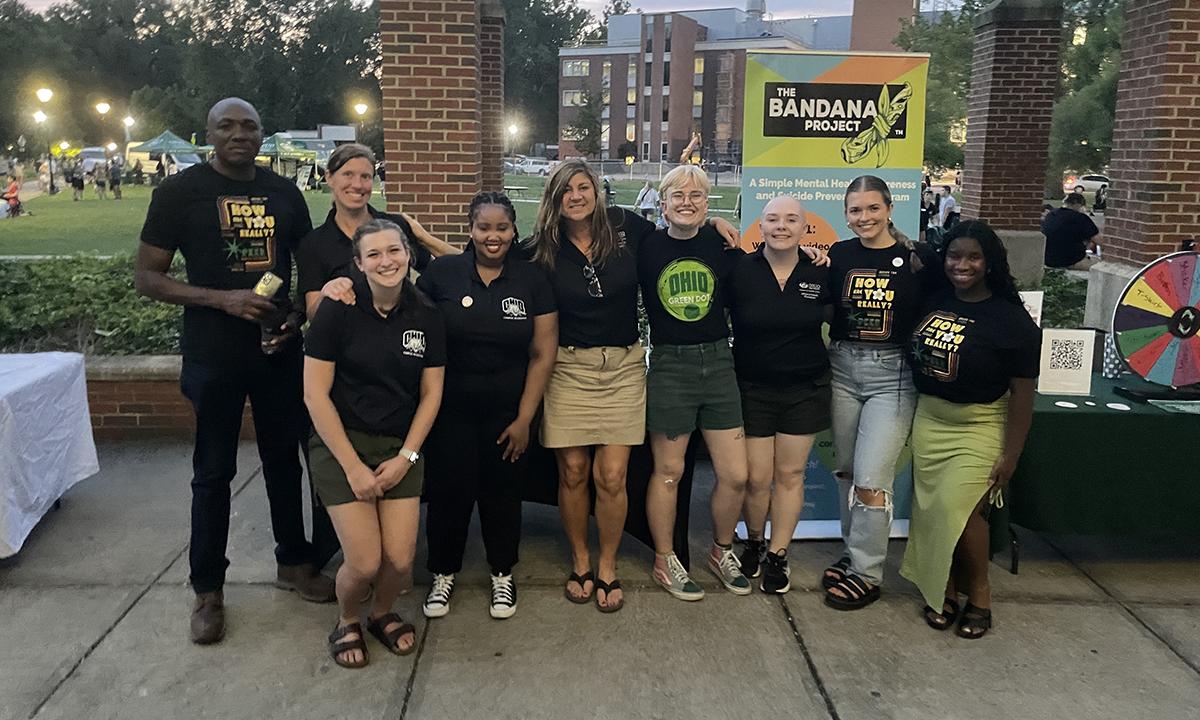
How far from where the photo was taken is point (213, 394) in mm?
3539

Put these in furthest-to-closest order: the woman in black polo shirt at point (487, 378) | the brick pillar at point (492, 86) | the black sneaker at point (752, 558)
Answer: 1. the brick pillar at point (492, 86)
2. the black sneaker at point (752, 558)
3. the woman in black polo shirt at point (487, 378)

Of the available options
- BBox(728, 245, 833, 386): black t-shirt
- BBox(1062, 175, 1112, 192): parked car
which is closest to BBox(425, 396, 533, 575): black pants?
BBox(728, 245, 833, 386): black t-shirt

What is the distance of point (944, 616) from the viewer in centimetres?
381

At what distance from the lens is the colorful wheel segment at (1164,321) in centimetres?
439

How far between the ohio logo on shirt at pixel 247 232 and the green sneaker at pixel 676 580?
6.85 ft

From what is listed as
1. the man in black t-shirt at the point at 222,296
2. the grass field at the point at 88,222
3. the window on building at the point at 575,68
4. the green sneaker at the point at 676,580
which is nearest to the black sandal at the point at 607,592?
the green sneaker at the point at 676,580

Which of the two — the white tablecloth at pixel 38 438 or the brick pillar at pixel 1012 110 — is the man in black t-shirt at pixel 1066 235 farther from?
the white tablecloth at pixel 38 438

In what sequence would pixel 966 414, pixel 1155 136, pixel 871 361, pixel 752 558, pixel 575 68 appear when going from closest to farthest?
pixel 966 414 < pixel 871 361 < pixel 752 558 < pixel 1155 136 < pixel 575 68

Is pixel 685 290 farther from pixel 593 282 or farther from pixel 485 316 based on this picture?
pixel 485 316

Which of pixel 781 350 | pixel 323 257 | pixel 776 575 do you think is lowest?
pixel 776 575

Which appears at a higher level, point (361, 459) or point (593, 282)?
point (593, 282)

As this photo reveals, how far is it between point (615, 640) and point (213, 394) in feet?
5.98

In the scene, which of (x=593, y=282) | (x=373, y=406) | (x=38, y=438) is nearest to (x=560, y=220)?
(x=593, y=282)

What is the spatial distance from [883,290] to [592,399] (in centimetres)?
126
